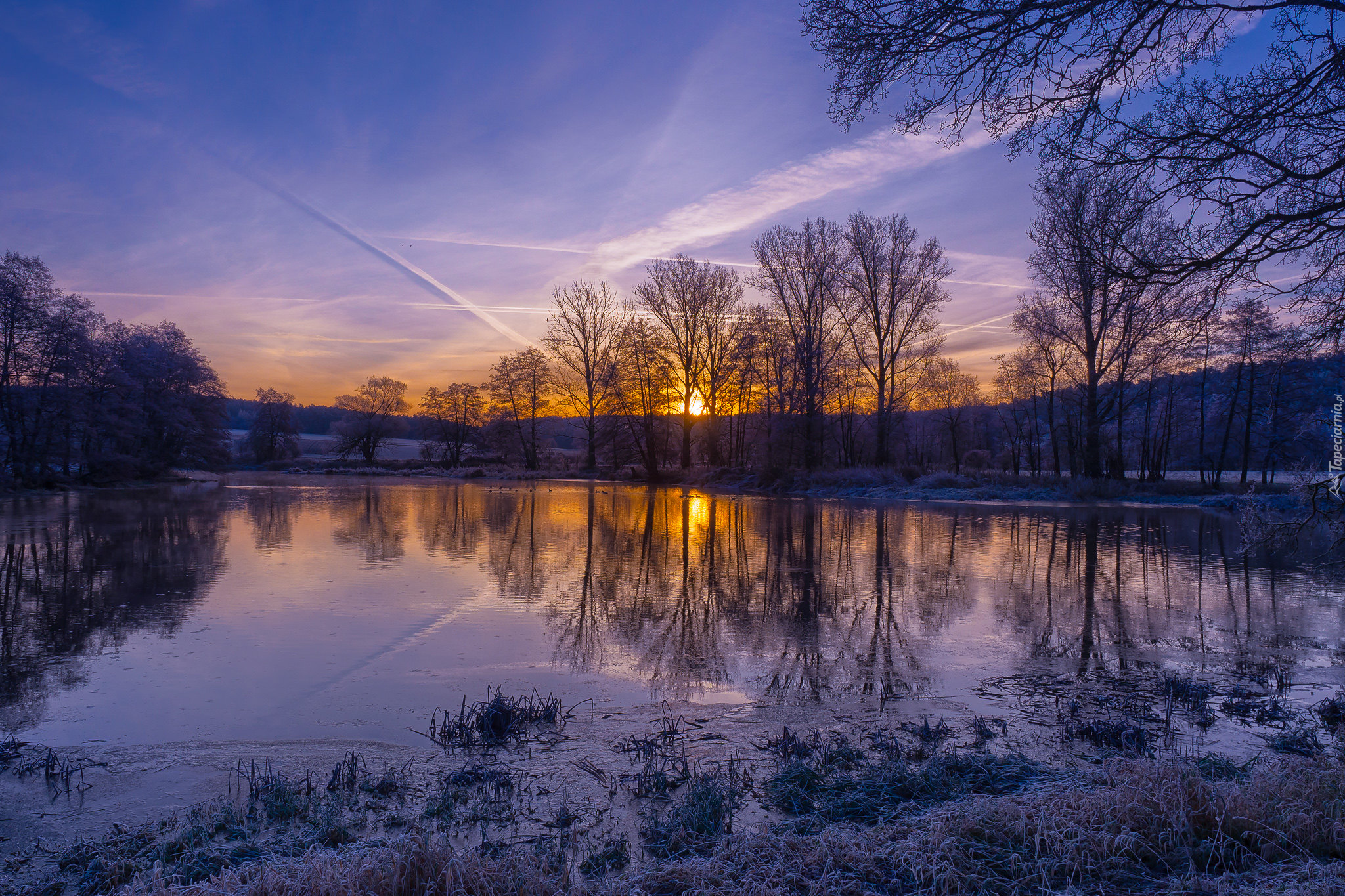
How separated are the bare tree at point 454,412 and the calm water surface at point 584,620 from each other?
154 ft

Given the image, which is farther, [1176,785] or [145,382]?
[145,382]

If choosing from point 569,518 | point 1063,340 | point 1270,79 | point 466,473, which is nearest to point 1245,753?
point 1270,79

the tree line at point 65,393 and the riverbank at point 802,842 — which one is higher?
the tree line at point 65,393

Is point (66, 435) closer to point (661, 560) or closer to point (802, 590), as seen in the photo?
point (661, 560)

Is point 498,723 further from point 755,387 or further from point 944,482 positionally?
point 755,387

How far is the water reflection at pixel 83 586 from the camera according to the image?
497 cm

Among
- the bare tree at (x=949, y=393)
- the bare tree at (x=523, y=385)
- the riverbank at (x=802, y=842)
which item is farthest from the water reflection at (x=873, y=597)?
the bare tree at (x=523, y=385)

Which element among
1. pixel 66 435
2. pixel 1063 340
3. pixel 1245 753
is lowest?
pixel 1245 753

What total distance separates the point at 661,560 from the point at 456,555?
3266mm

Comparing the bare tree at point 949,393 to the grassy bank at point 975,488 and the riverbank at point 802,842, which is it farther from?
the riverbank at point 802,842

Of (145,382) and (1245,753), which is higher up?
(145,382)

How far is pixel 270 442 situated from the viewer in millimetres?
59344

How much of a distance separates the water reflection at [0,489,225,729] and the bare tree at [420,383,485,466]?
44296mm

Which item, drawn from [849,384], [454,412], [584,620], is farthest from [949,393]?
[584,620]
